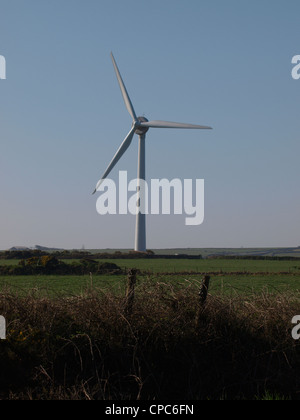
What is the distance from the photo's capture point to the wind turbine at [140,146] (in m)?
63.5

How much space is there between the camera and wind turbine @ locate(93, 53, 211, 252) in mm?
63456

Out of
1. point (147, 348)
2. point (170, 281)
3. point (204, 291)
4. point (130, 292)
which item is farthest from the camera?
point (170, 281)

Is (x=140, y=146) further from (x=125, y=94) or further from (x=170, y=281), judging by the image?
(x=170, y=281)

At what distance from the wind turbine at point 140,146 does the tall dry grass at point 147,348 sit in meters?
49.7

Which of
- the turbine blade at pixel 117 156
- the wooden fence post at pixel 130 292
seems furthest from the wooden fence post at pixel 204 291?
the turbine blade at pixel 117 156

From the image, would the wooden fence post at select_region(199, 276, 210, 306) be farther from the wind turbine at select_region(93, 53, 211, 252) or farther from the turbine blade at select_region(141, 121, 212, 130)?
the turbine blade at select_region(141, 121, 212, 130)

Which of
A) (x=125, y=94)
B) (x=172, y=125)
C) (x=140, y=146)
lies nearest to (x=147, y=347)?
(x=172, y=125)

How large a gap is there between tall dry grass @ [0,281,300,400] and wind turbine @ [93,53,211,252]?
49658 mm

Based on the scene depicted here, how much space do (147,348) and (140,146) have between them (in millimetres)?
68417

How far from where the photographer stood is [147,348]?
11.2 m
